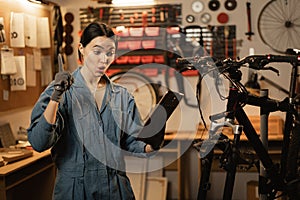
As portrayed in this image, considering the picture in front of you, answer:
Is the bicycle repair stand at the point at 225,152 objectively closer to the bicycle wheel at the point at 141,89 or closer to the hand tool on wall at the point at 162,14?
the bicycle wheel at the point at 141,89

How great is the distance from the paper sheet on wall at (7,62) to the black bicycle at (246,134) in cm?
146

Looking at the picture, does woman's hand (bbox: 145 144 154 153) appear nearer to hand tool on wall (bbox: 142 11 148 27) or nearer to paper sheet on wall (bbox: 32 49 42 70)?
paper sheet on wall (bbox: 32 49 42 70)

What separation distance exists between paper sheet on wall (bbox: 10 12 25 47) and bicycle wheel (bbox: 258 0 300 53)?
211 cm

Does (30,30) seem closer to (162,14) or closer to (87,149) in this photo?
(162,14)

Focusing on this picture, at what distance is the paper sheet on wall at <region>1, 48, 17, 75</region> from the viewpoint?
307 cm

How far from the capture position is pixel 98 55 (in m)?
1.82

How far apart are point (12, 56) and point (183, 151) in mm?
1699

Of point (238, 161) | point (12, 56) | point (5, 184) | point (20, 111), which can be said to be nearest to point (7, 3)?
point (12, 56)

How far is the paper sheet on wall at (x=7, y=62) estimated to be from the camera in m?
3.07

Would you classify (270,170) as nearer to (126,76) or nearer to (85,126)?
(85,126)

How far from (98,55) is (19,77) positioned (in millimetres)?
1676

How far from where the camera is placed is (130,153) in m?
1.91

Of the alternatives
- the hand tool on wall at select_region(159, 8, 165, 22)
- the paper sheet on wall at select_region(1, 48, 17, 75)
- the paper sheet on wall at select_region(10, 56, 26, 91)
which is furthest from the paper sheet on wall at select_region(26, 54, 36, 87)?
the hand tool on wall at select_region(159, 8, 165, 22)

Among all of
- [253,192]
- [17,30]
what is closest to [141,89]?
[17,30]
